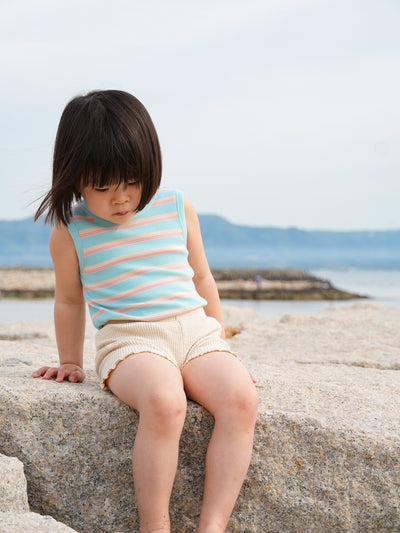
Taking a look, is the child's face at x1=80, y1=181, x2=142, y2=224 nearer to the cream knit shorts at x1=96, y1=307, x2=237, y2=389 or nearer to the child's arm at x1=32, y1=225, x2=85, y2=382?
the child's arm at x1=32, y1=225, x2=85, y2=382

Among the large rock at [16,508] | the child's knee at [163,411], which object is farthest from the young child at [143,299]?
the large rock at [16,508]

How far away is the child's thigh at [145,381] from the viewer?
1815mm

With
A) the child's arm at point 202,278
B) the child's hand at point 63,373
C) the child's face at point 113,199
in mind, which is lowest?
the child's hand at point 63,373

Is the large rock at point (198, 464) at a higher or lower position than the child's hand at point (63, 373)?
lower

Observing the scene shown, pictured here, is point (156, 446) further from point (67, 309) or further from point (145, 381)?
point (67, 309)

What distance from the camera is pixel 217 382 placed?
192 centimetres

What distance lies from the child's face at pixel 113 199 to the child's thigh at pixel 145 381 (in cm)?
54

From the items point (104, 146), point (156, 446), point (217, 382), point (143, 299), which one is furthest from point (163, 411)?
point (104, 146)

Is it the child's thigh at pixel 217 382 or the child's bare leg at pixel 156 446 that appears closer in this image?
the child's bare leg at pixel 156 446

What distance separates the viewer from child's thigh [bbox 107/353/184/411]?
1.82 metres

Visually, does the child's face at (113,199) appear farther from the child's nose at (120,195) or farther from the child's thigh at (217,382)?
the child's thigh at (217,382)

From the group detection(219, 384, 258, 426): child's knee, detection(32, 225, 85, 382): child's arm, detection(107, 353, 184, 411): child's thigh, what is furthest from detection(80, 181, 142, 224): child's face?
detection(219, 384, 258, 426): child's knee

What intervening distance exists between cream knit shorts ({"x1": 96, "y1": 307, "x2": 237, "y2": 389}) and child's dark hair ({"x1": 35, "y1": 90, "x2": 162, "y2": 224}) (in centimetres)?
46

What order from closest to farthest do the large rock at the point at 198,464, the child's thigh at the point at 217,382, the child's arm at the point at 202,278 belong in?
1. the child's thigh at the point at 217,382
2. the large rock at the point at 198,464
3. the child's arm at the point at 202,278
